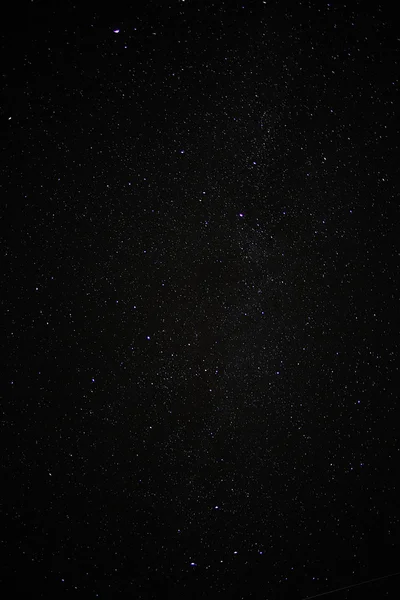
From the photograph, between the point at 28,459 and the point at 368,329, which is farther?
the point at 368,329

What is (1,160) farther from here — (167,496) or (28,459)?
(167,496)

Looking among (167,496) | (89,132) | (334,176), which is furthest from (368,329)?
(89,132)

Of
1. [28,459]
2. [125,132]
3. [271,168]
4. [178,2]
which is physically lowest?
[28,459]

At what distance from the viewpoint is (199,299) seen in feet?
1.96

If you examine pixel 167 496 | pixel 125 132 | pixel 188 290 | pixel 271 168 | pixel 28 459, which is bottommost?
pixel 167 496

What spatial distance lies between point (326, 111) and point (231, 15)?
0.18 m

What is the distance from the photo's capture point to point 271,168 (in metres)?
0.61

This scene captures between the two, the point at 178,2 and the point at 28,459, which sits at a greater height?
the point at 178,2

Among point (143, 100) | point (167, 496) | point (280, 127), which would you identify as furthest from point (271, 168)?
point (167, 496)

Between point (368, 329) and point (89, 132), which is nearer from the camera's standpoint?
point (89, 132)

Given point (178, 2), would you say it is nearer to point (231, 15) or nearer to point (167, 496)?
point (231, 15)

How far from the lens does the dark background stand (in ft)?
1.77

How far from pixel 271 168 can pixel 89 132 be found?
0.25 m

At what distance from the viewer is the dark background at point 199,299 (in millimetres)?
539
